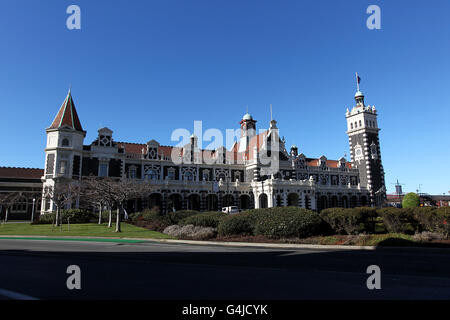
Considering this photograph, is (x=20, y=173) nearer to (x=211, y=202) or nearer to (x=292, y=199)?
(x=211, y=202)

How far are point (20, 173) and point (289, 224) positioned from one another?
4784 centimetres

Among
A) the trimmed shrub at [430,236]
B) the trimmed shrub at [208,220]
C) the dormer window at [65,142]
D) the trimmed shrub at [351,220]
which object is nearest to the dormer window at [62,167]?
the dormer window at [65,142]

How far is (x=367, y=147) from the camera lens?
6191cm

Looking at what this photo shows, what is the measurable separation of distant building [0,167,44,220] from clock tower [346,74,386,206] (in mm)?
59106

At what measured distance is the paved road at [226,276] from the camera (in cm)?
704

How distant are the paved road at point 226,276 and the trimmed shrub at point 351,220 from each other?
593 cm

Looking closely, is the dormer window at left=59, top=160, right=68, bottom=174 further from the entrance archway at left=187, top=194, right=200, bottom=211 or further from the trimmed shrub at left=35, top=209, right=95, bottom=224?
the entrance archway at left=187, top=194, right=200, bottom=211

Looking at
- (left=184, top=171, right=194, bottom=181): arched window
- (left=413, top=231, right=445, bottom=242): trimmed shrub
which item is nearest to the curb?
(left=413, top=231, right=445, bottom=242): trimmed shrub

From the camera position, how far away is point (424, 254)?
14320 mm

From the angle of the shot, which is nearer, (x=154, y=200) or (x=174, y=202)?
(x=154, y=200)

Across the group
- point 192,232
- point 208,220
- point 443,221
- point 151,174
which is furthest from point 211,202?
point 443,221
